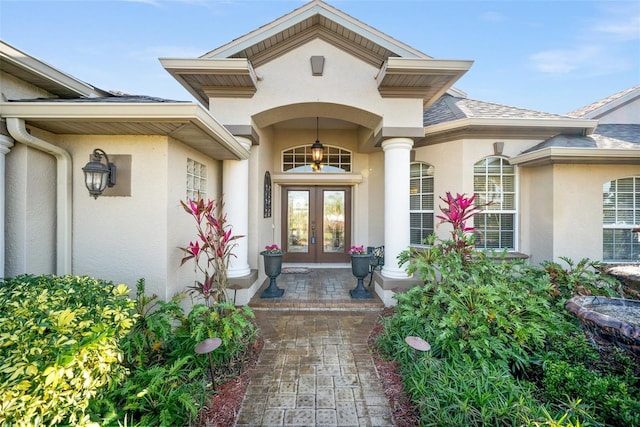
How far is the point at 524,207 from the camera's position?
620 cm

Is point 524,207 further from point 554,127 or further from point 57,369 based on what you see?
point 57,369

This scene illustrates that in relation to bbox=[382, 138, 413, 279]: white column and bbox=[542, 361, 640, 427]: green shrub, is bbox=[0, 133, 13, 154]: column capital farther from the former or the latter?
bbox=[542, 361, 640, 427]: green shrub

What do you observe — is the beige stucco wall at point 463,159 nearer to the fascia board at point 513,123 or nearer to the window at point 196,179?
the fascia board at point 513,123

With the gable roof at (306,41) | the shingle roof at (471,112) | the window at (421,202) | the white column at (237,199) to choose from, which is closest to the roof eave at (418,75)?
the gable roof at (306,41)

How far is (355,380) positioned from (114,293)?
8.92 ft

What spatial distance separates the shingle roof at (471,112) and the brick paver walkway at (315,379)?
4757mm

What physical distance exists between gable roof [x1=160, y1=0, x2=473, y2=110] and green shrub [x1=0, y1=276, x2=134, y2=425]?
401 cm

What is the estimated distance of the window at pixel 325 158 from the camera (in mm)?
8156

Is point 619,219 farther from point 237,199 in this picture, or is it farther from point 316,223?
point 237,199

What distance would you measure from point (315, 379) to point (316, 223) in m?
5.40

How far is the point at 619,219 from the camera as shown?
5883mm

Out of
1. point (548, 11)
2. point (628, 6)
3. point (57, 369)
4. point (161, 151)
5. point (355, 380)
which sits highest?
point (548, 11)

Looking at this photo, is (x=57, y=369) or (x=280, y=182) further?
(x=280, y=182)

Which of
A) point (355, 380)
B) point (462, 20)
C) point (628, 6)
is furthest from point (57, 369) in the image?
point (628, 6)
